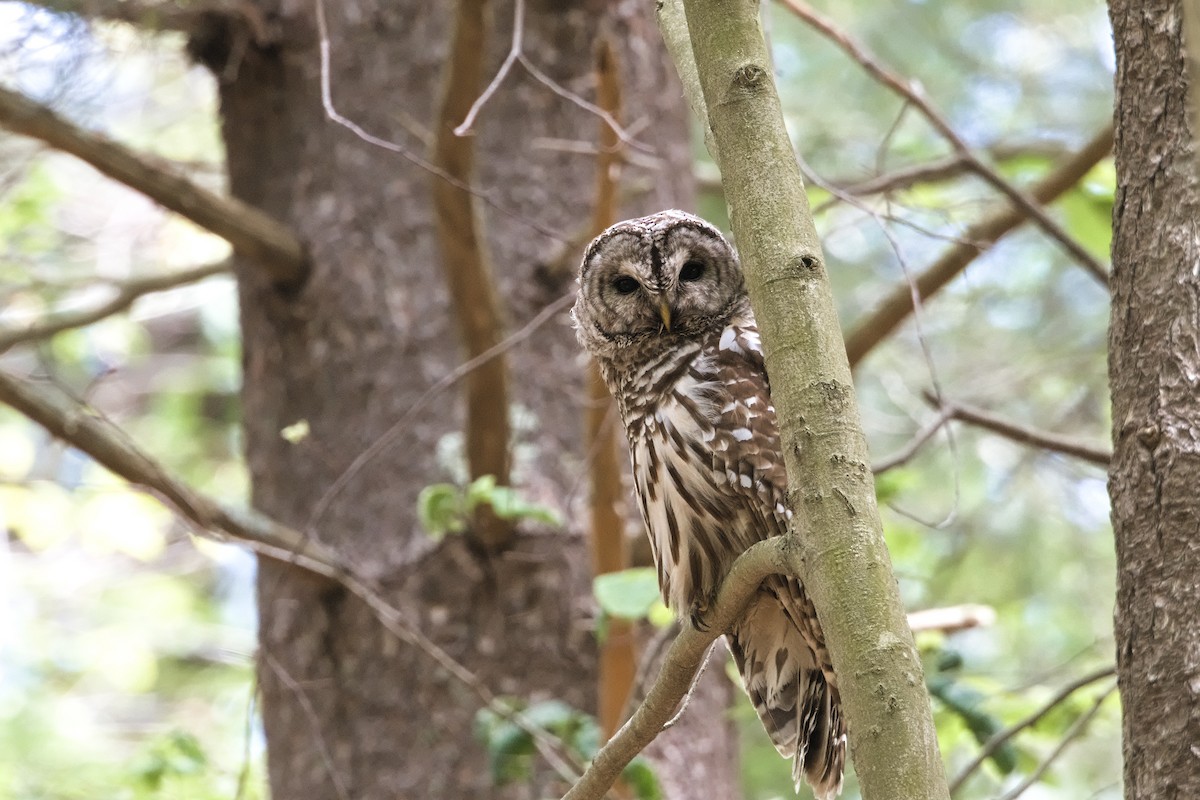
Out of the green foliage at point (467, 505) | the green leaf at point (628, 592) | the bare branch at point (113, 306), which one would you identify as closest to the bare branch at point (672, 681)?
the green leaf at point (628, 592)

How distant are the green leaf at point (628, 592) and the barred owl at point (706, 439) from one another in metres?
0.12

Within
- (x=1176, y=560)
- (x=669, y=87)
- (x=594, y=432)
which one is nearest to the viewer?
(x=1176, y=560)

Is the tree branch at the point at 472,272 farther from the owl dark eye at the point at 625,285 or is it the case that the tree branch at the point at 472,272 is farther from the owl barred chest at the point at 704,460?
the owl barred chest at the point at 704,460

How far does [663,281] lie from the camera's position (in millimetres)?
3102

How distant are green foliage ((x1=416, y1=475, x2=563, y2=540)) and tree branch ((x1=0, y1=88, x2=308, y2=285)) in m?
1.01

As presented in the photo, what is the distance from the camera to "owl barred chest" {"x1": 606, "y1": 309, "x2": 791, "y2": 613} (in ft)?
9.01

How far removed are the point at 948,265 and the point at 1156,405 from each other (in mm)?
1577

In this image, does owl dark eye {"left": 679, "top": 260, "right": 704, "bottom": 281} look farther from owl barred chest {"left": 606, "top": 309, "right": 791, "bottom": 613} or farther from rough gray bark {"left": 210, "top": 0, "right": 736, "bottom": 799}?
rough gray bark {"left": 210, "top": 0, "right": 736, "bottom": 799}

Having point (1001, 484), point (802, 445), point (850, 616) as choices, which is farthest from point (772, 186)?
point (1001, 484)

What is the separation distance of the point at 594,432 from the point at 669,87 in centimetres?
147

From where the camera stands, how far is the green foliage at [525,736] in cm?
334

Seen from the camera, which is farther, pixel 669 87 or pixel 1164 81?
pixel 669 87

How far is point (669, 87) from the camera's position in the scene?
4.49 metres

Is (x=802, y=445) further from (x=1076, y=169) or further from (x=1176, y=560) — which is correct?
(x=1076, y=169)
